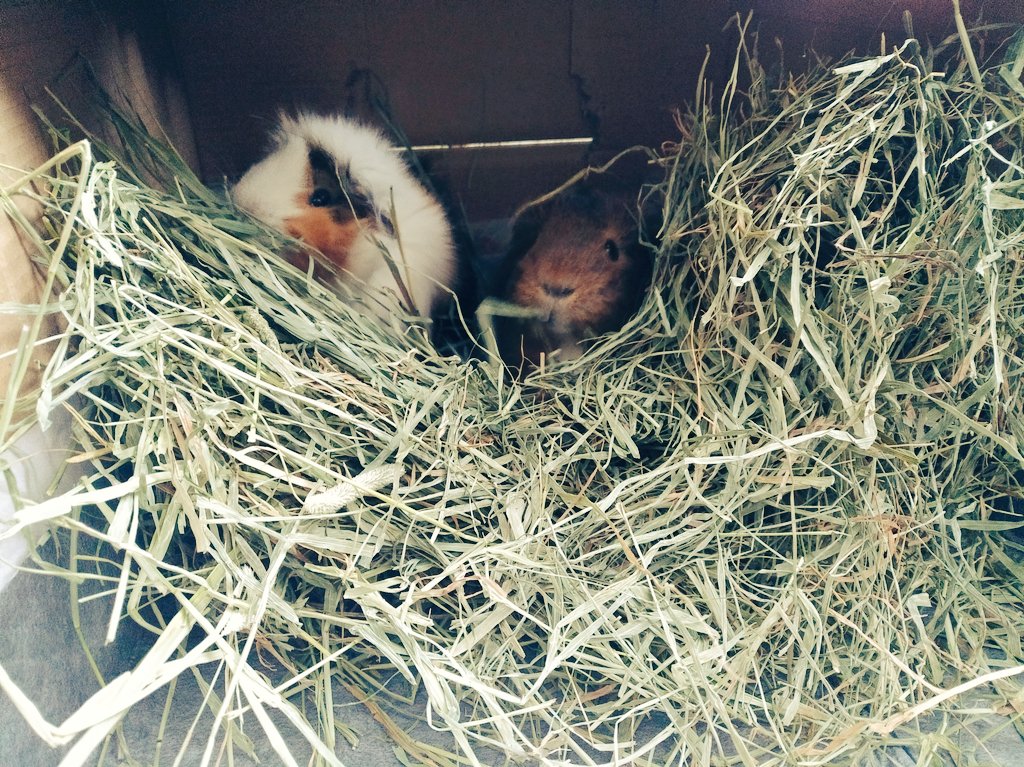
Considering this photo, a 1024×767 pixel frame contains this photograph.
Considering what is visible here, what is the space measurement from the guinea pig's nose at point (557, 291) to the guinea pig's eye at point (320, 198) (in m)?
0.47

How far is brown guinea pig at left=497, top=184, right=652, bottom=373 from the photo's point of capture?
1532 mm

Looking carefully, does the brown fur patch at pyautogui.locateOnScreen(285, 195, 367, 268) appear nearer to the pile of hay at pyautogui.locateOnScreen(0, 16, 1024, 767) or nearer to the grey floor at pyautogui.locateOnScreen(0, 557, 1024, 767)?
the pile of hay at pyautogui.locateOnScreen(0, 16, 1024, 767)

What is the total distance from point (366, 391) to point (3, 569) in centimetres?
48

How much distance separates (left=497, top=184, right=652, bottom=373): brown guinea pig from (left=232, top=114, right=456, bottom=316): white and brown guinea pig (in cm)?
19

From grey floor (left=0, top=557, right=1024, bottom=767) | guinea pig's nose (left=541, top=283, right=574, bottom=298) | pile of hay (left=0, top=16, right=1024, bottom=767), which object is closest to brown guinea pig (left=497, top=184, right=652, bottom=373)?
guinea pig's nose (left=541, top=283, right=574, bottom=298)

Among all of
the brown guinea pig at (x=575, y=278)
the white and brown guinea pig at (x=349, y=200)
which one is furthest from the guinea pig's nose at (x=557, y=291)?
the white and brown guinea pig at (x=349, y=200)

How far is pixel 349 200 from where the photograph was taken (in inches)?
55.9

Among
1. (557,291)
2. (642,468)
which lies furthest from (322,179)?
(642,468)

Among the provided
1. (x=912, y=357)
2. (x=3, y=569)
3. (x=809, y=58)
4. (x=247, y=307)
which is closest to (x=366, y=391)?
(x=247, y=307)

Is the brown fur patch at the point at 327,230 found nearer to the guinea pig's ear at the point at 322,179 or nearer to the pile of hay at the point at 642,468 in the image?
the guinea pig's ear at the point at 322,179

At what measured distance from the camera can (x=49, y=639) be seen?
926 millimetres

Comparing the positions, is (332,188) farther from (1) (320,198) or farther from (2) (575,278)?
(2) (575,278)

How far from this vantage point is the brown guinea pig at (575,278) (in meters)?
1.53

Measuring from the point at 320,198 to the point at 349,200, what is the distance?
12 centimetres
